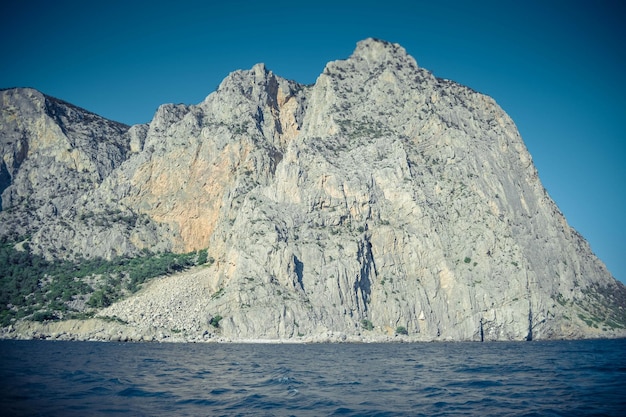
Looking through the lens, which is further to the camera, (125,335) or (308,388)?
(125,335)

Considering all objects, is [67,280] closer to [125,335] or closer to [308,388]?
[125,335]

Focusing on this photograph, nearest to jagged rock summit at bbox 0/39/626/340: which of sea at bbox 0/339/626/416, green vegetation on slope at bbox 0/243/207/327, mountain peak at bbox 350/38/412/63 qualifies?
mountain peak at bbox 350/38/412/63

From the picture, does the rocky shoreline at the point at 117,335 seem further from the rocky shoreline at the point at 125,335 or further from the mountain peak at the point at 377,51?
the mountain peak at the point at 377,51

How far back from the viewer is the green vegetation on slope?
105 metres

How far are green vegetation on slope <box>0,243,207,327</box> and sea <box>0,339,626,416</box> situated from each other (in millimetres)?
67402

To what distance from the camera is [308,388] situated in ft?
101

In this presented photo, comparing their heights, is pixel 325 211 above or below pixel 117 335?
above

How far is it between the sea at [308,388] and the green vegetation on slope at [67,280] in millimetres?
67402

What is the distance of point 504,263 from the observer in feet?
→ 353

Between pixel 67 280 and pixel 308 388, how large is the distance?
351 feet

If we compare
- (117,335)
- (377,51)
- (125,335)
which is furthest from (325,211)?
(377,51)

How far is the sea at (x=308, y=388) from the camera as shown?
22.9m

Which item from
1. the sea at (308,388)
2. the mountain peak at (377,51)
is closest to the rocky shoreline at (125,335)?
the sea at (308,388)

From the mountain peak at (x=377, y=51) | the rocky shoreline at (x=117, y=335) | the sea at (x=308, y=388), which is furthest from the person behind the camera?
the mountain peak at (x=377, y=51)
